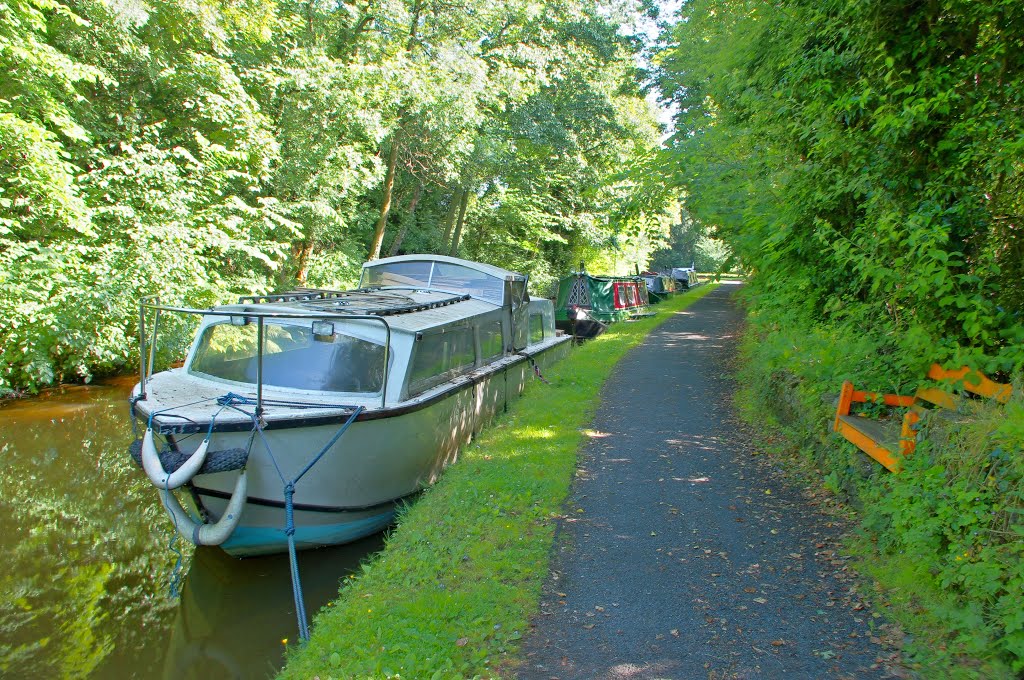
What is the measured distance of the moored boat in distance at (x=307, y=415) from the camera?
5531mm

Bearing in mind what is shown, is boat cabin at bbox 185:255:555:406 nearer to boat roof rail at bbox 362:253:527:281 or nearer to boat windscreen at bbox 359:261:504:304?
boat windscreen at bbox 359:261:504:304

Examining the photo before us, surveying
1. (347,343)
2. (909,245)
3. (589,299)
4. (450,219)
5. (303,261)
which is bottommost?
(347,343)

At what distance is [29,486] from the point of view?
7.94 m

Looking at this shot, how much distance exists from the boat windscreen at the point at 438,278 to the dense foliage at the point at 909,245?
3890 millimetres

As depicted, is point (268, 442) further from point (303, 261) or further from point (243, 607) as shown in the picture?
point (303, 261)

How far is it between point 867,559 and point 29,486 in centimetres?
872

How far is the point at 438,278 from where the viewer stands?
34.2 ft

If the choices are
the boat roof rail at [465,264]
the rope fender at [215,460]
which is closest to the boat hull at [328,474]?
the rope fender at [215,460]

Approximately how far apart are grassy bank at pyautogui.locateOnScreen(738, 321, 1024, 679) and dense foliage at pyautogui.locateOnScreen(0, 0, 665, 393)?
839cm

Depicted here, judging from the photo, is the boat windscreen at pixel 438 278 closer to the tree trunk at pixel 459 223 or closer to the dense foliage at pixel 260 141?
the dense foliage at pixel 260 141

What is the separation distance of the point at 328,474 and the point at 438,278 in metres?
5.02

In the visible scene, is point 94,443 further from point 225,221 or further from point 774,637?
point 774,637

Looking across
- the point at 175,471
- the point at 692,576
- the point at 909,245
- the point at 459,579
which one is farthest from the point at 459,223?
the point at 692,576

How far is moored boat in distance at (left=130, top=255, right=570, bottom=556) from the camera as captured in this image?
5531mm
